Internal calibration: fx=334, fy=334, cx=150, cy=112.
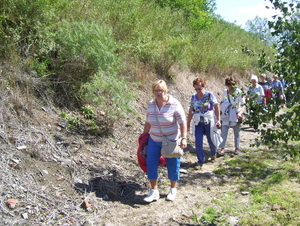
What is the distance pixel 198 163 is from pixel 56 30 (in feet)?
13.5

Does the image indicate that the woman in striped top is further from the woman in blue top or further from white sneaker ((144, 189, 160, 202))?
the woman in blue top

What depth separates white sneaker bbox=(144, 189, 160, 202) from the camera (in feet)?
15.5

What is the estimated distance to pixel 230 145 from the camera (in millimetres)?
8594

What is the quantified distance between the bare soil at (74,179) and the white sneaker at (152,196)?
0.08 m

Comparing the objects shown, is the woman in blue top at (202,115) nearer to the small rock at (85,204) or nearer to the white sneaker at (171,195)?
the white sneaker at (171,195)

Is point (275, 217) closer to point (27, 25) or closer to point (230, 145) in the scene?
point (230, 145)

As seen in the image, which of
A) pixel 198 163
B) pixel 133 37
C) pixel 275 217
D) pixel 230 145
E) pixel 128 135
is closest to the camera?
pixel 275 217

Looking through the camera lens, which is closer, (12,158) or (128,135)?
(12,158)

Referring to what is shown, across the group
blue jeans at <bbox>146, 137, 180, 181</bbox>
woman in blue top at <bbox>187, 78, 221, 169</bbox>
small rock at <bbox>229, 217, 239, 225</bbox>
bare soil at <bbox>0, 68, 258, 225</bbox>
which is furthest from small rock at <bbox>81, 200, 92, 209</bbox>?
woman in blue top at <bbox>187, 78, 221, 169</bbox>

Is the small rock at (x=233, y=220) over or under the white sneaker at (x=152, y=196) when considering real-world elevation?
under

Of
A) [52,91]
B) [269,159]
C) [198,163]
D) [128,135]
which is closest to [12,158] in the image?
[52,91]

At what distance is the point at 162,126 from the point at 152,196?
1012 millimetres

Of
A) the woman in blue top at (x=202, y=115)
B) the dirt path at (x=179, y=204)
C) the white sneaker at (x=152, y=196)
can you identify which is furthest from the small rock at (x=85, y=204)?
the woman in blue top at (x=202, y=115)

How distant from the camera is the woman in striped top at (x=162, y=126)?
15.1ft
